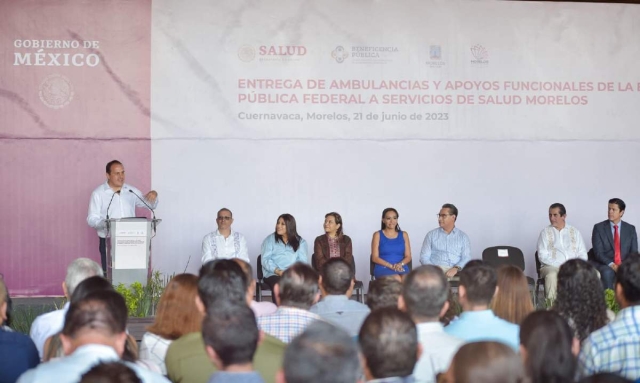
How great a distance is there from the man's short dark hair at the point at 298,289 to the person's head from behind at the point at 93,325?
1.05 m

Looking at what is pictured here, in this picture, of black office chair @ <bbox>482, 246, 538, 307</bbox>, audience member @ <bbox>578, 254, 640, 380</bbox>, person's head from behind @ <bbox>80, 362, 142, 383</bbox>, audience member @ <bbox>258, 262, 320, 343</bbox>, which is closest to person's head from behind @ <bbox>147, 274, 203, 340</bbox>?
audience member @ <bbox>258, 262, 320, 343</bbox>

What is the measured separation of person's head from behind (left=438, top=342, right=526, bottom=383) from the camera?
5.22 feet

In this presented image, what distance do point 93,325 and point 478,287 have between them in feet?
5.02

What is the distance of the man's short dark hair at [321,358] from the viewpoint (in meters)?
1.54

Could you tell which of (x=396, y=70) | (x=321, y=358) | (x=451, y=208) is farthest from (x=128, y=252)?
(x=321, y=358)

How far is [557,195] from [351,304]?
534cm

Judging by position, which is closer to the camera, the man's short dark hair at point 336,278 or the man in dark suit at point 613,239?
the man's short dark hair at point 336,278

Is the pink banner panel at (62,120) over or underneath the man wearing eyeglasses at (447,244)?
over

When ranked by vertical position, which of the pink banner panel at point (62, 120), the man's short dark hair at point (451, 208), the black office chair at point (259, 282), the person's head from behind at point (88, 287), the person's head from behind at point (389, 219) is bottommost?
the black office chair at point (259, 282)

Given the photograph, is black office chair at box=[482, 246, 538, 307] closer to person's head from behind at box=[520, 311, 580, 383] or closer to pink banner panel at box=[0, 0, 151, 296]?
pink banner panel at box=[0, 0, 151, 296]

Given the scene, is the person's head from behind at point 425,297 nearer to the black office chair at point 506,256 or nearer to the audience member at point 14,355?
the audience member at point 14,355

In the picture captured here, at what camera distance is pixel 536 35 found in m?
8.34

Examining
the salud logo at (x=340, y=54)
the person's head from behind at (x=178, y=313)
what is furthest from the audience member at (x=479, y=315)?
the salud logo at (x=340, y=54)

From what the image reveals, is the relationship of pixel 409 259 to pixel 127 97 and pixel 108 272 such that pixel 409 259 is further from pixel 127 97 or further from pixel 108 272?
pixel 127 97
